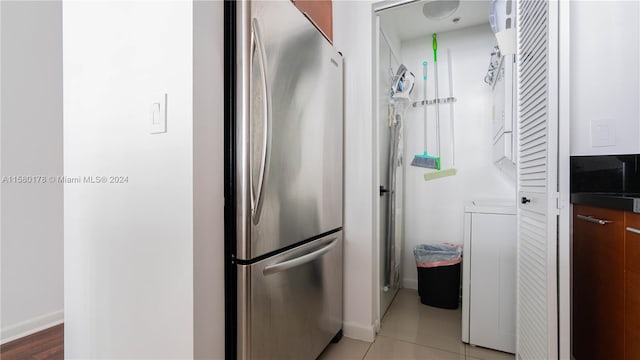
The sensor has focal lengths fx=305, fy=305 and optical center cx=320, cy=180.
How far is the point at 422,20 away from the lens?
8.45 feet

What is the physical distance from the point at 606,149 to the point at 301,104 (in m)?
1.37

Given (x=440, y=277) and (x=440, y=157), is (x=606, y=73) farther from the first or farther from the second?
(x=440, y=277)

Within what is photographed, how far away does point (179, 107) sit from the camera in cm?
104

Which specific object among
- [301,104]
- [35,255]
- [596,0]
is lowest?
[35,255]

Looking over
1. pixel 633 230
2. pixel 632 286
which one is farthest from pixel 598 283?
pixel 633 230

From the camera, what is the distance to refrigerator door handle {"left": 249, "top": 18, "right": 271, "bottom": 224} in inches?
45.6

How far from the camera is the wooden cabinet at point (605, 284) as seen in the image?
98 cm

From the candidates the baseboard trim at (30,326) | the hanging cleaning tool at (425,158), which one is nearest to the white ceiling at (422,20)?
the hanging cleaning tool at (425,158)

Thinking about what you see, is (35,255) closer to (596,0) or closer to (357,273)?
(357,273)

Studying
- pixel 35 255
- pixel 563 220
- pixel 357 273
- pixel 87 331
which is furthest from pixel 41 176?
pixel 563 220

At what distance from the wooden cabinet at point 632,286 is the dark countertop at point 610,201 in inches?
1.4

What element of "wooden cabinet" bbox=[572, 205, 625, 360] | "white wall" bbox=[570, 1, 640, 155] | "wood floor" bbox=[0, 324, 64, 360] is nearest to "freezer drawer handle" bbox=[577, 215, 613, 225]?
"wooden cabinet" bbox=[572, 205, 625, 360]

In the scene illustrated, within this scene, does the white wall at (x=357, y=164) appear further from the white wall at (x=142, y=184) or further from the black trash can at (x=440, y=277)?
the white wall at (x=142, y=184)

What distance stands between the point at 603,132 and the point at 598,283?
650mm
